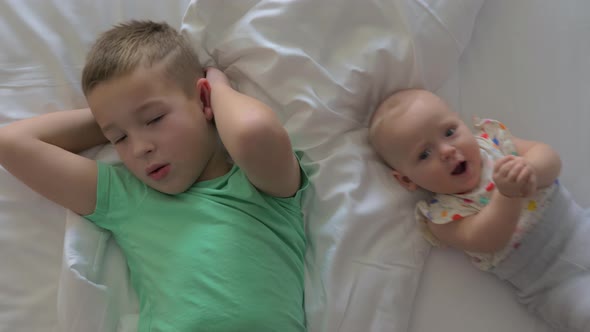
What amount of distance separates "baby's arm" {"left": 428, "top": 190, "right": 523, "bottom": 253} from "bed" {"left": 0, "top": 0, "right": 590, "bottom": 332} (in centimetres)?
7

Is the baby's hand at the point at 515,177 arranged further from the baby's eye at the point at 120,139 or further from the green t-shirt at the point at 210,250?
the baby's eye at the point at 120,139

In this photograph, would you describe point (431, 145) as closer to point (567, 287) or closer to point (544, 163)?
point (544, 163)

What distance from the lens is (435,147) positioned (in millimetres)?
960

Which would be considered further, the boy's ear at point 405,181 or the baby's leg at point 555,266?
the boy's ear at point 405,181

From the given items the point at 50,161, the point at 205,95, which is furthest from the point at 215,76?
the point at 50,161

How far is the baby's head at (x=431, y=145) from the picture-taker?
95 centimetres

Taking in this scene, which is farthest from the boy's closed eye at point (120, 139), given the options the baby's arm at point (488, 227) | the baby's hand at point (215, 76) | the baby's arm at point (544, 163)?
the baby's arm at point (544, 163)

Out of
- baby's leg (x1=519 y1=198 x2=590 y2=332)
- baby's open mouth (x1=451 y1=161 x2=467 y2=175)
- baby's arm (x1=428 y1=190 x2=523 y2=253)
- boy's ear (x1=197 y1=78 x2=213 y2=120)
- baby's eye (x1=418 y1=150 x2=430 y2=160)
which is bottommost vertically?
baby's leg (x1=519 y1=198 x2=590 y2=332)

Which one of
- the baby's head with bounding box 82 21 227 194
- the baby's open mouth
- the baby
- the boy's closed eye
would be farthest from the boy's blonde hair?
the baby's open mouth

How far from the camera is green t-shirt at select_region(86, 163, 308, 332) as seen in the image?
87cm

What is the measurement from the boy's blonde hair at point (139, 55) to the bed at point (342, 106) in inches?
3.1

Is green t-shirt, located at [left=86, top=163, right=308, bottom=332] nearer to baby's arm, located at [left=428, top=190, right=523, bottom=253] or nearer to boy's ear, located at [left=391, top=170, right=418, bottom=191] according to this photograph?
boy's ear, located at [left=391, top=170, right=418, bottom=191]

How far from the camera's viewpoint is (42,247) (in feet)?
3.17

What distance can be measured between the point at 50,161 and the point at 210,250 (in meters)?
0.36
